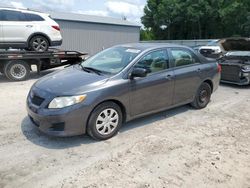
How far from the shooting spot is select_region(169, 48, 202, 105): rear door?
5.38m

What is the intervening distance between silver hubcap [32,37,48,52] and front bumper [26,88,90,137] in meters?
6.02

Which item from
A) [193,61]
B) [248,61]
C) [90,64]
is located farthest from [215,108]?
[248,61]

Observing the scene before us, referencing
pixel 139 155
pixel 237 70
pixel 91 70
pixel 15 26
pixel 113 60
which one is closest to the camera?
pixel 139 155

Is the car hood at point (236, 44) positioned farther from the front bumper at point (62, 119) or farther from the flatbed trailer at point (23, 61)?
the front bumper at point (62, 119)

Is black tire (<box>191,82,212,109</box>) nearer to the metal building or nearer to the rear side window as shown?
the rear side window

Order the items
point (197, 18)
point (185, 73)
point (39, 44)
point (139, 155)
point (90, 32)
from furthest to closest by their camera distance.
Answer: point (197, 18), point (90, 32), point (39, 44), point (185, 73), point (139, 155)

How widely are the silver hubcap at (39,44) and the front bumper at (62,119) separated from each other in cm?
602

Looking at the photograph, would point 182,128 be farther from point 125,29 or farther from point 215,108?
point 125,29

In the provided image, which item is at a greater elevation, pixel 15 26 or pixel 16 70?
pixel 15 26

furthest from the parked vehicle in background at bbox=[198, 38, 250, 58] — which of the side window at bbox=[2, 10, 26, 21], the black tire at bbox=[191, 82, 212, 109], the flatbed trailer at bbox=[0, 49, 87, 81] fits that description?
the side window at bbox=[2, 10, 26, 21]

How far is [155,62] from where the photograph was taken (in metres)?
5.06

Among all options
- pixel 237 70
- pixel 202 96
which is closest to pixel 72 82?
pixel 202 96

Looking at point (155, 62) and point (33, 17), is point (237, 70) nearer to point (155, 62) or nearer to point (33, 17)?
point (155, 62)

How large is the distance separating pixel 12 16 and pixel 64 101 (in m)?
6.41
